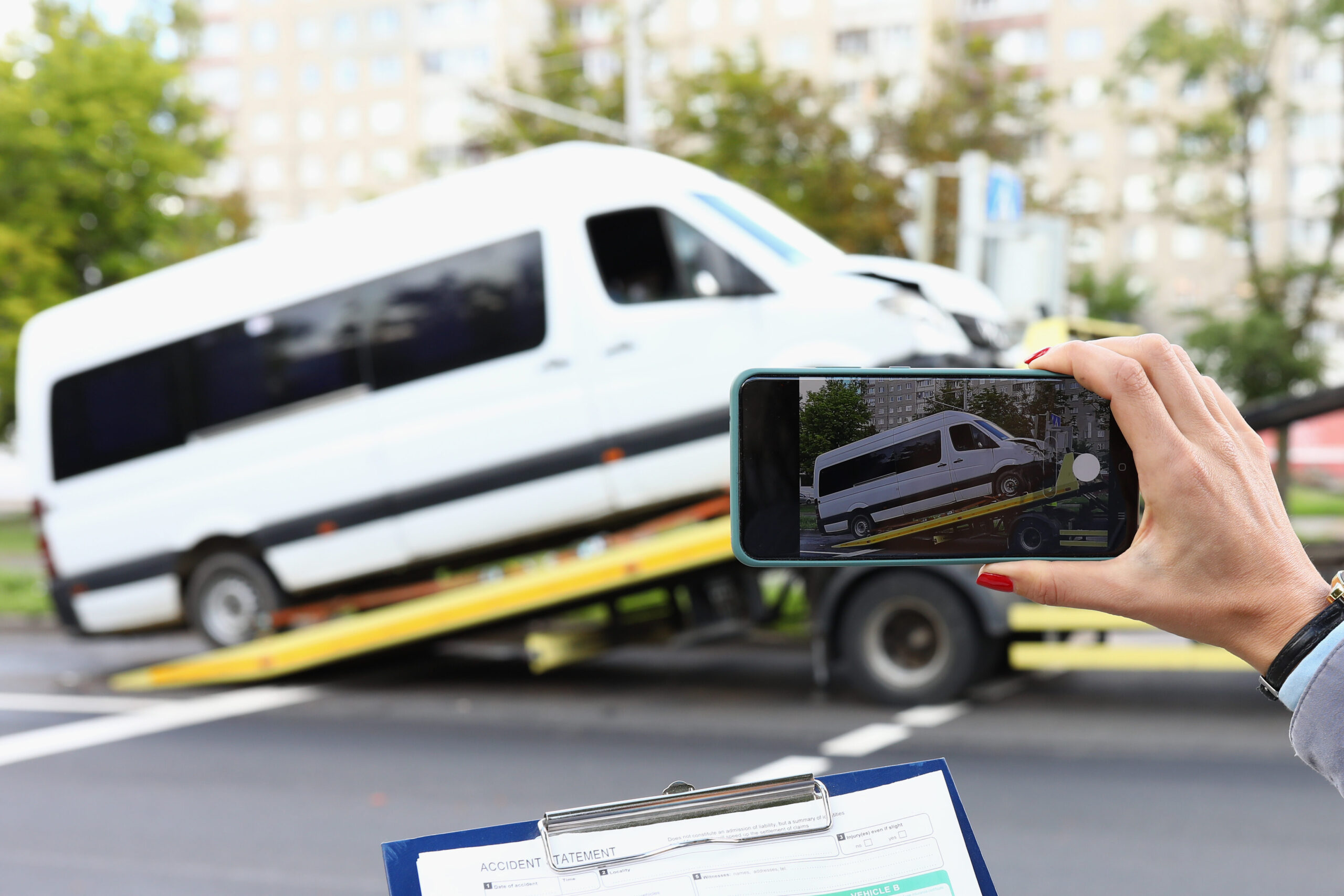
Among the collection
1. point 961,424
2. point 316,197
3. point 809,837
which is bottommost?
point 809,837

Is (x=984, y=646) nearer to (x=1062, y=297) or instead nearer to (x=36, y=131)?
(x=1062, y=297)

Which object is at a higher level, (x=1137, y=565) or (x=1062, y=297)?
(x=1062, y=297)

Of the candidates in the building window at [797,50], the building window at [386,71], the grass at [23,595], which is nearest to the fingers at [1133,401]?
the grass at [23,595]

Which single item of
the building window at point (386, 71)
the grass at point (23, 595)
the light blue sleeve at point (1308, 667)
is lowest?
the light blue sleeve at point (1308, 667)

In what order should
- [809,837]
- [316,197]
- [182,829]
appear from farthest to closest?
[316,197]
[182,829]
[809,837]

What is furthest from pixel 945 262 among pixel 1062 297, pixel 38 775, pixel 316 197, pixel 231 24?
pixel 231 24

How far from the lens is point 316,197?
2896 inches

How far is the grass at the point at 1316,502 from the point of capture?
18.6m

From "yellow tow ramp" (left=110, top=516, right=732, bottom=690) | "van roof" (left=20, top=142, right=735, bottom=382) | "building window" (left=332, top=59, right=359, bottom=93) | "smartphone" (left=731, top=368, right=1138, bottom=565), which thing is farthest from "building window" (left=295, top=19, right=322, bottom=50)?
"smartphone" (left=731, top=368, right=1138, bottom=565)

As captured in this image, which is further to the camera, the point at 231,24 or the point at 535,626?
the point at 231,24

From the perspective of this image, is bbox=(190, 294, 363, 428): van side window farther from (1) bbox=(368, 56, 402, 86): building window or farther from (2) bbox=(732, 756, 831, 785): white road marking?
(1) bbox=(368, 56, 402, 86): building window

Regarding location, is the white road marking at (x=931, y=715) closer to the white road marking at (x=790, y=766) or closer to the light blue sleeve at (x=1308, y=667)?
the white road marking at (x=790, y=766)

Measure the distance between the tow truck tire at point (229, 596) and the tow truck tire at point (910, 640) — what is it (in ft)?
13.6

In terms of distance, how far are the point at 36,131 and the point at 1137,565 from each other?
2470 centimetres
